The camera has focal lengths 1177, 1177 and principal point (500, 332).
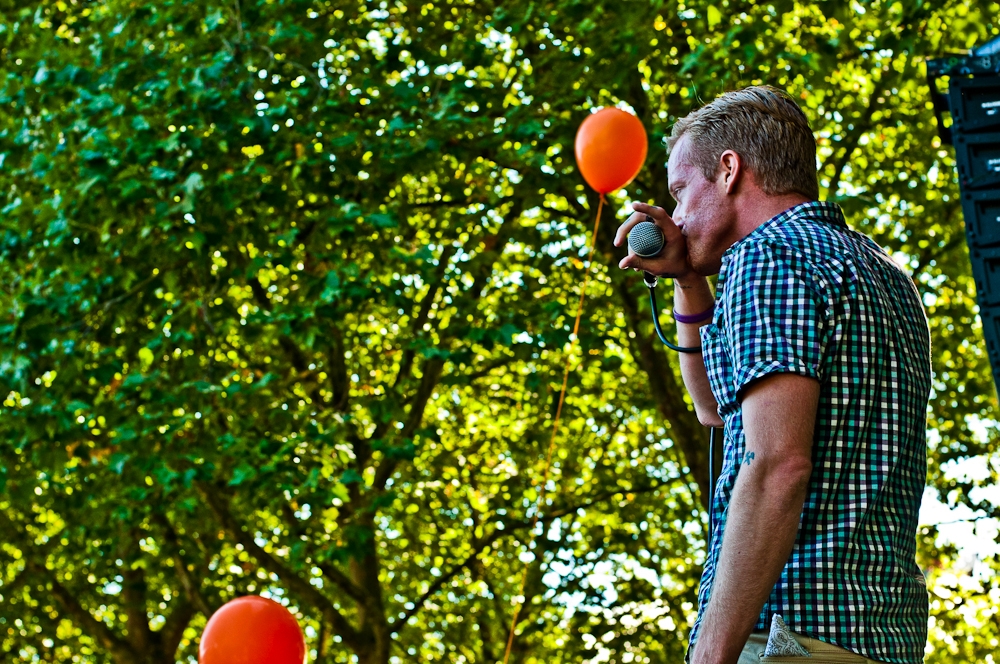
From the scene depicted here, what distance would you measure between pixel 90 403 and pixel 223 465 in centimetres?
144

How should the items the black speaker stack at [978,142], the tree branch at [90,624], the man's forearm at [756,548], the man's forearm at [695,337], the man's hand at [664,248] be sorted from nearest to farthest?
the man's forearm at [756,548]
the man's hand at [664,248]
the man's forearm at [695,337]
the black speaker stack at [978,142]
the tree branch at [90,624]

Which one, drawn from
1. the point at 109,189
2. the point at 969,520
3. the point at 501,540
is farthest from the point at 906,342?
the point at 501,540

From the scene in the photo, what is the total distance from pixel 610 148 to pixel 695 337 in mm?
2873

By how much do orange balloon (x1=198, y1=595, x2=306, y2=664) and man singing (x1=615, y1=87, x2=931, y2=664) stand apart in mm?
1163

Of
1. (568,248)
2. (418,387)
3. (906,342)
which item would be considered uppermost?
(568,248)

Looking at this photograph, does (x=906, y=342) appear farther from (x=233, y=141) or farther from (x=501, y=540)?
(x=501, y=540)

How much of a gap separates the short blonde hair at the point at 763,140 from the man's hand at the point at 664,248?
160 mm

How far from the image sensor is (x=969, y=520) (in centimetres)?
906

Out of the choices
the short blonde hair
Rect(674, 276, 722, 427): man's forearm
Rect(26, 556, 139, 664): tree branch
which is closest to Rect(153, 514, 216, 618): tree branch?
Rect(26, 556, 139, 664): tree branch

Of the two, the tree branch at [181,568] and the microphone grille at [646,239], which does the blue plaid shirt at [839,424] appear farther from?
the tree branch at [181,568]

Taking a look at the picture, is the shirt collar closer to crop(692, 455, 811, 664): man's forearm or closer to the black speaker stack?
crop(692, 455, 811, 664): man's forearm

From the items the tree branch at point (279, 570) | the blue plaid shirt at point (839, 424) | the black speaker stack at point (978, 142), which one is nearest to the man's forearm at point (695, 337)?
the blue plaid shirt at point (839, 424)

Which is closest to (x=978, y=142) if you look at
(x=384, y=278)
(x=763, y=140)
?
(x=384, y=278)

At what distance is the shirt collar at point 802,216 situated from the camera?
1.75m
